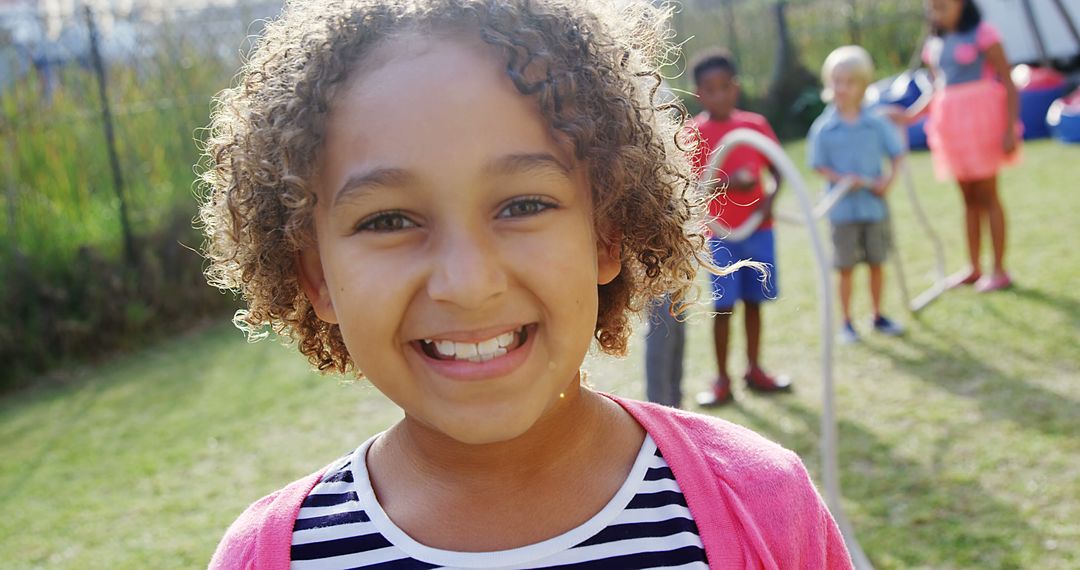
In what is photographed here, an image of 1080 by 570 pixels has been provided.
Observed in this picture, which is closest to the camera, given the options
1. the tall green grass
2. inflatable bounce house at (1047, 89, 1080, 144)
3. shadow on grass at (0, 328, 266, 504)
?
shadow on grass at (0, 328, 266, 504)

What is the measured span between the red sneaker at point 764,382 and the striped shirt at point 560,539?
3939 millimetres

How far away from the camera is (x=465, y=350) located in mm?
1316

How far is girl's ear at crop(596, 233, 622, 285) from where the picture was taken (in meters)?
1.57

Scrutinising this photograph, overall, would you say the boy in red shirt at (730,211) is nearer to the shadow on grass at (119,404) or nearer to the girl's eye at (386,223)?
the shadow on grass at (119,404)

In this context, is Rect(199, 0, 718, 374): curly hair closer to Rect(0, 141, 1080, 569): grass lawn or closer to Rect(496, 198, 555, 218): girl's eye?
Rect(496, 198, 555, 218): girl's eye

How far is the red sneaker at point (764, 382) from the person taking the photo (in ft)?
17.3

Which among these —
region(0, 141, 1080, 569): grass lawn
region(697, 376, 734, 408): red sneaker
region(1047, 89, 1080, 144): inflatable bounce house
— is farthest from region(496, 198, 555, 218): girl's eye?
region(1047, 89, 1080, 144): inflatable bounce house

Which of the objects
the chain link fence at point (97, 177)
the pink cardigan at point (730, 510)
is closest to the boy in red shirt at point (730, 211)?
the pink cardigan at point (730, 510)

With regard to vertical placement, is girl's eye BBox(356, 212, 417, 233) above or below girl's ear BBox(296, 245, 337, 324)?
above

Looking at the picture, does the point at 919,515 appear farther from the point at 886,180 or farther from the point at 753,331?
the point at 886,180

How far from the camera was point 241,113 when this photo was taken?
5.14 feet

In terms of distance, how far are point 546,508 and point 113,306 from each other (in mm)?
6803

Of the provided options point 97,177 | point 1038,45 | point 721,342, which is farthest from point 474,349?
point 1038,45

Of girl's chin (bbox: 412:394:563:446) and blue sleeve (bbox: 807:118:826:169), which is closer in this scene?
girl's chin (bbox: 412:394:563:446)
